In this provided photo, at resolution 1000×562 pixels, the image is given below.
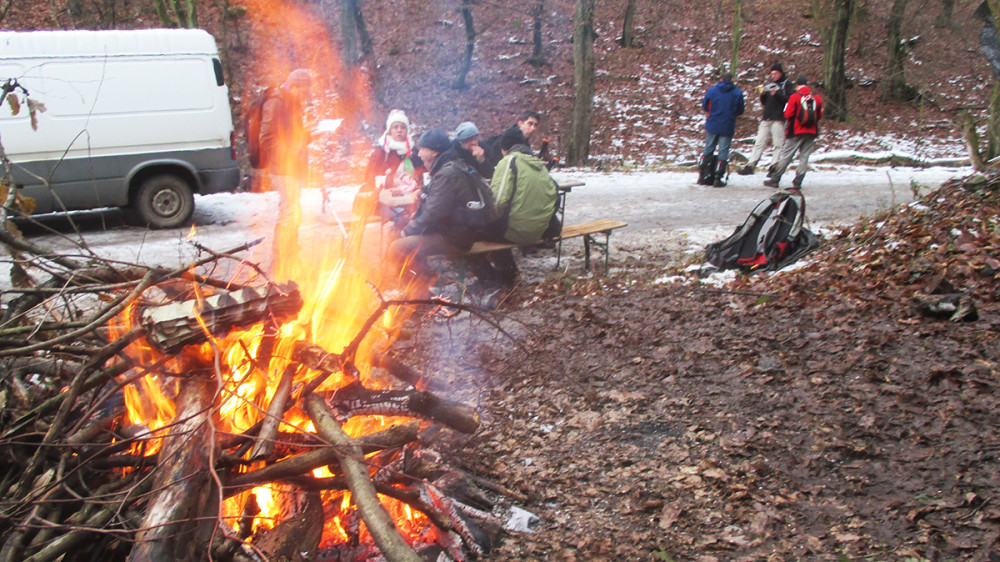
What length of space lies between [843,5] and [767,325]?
18355 millimetres

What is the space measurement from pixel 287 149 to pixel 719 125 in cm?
808

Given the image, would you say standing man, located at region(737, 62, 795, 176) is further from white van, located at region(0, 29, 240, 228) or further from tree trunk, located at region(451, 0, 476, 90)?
tree trunk, located at region(451, 0, 476, 90)

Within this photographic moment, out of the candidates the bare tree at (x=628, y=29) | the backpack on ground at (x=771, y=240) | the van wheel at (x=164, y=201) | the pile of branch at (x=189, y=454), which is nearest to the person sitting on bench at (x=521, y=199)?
the backpack on ground at (x=771, y=240)

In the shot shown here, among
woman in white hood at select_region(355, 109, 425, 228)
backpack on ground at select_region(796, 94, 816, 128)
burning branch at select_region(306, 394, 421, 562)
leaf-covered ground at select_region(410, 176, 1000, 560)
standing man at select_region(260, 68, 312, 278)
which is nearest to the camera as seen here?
burning branch at select_region(306, 394, 421, 562)

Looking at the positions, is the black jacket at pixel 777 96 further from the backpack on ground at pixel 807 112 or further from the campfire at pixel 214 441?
the campfire at pixel 214 441

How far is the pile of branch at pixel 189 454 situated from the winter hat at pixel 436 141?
345 cm

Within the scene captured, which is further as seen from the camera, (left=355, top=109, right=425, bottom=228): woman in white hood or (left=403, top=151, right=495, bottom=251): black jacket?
(left=355, top=109, right=425, bottom=228): woman in white hood

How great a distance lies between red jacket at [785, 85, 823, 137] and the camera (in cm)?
1095

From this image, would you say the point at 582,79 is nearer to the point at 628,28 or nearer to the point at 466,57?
the point at 466,57

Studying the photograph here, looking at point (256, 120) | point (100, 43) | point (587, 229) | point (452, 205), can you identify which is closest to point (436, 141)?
point (452, 205)

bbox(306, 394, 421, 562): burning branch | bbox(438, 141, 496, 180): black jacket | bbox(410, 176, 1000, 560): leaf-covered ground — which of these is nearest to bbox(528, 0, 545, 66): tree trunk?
bbox(438, 141, 496, 180): black jacket

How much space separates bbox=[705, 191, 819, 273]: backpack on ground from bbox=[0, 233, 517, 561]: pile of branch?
428cm

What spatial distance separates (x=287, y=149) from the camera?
7.44 m

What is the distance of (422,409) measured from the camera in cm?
376
